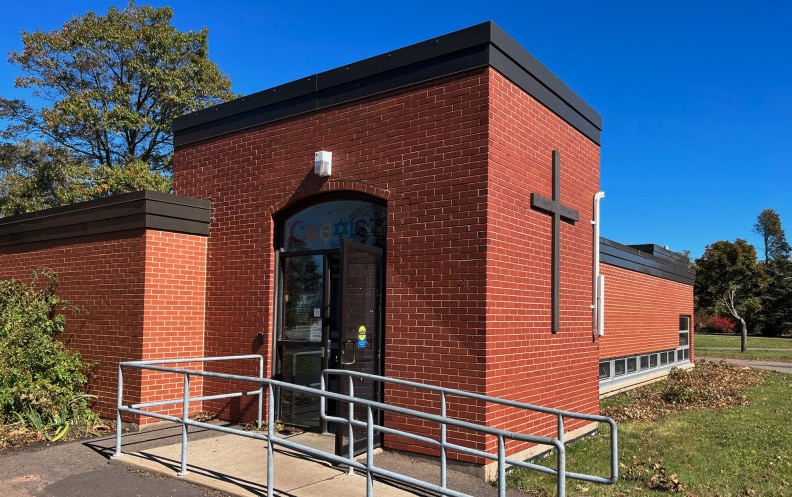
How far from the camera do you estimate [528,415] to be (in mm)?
6758

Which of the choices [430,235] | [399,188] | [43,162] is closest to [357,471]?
[430,235]

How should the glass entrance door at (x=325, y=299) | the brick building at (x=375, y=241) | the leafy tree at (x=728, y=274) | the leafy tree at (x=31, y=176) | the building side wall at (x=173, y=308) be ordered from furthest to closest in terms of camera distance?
the leafy tree at (x=728, y=274) < the leafy tree at (x=31, y=176) < the building side wall at (x=173, y=308) < the glass entrance door at (x=325, y=299) < the brick building at (x=375, y=241)

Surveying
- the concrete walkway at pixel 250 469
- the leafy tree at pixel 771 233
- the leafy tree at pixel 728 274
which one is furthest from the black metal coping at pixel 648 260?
the leafy tree at pixel 771 233

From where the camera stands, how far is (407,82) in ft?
22.3

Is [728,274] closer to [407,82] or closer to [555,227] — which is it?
[555,227]

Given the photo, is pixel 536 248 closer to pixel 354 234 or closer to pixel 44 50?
pixel 354 234

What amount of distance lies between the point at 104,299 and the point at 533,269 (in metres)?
5.60

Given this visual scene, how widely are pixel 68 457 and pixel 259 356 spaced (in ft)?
7.46

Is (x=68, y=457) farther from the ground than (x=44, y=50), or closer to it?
closer to it

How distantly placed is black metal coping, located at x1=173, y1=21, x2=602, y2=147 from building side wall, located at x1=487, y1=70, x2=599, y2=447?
208 mm

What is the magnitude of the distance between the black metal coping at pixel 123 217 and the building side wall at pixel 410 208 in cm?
87

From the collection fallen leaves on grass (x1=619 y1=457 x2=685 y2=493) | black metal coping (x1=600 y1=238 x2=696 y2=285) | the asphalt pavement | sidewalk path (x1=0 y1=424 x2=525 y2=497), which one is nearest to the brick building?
sidewalk path (x1=0 y1=424 x2=525 y2=497)

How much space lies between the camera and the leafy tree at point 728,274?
1120 inches

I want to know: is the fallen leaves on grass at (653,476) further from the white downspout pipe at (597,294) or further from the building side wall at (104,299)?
the building side wall at (104,299)
